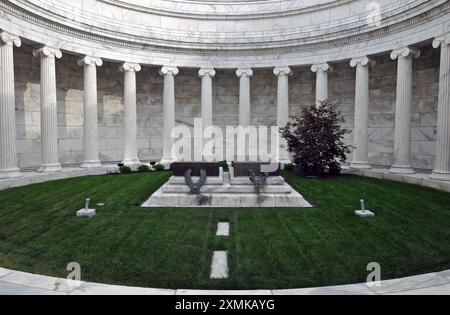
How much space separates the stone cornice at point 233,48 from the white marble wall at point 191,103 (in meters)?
4.67

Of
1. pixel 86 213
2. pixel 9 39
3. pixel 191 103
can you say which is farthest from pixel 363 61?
pixel 9 39

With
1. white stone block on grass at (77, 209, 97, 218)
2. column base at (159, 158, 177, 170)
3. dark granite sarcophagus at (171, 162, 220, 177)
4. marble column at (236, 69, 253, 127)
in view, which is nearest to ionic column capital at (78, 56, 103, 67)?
column base at (159, 158, 177, 170)

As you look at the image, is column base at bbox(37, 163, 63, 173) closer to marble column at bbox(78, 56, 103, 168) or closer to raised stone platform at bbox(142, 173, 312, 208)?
marble column at bbox(78, 56, 103, 168)

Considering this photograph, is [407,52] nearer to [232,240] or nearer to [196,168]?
[196,168]

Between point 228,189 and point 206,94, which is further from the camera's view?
point 206,94

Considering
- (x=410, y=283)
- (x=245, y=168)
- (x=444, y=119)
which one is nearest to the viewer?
(x=410, y=283)

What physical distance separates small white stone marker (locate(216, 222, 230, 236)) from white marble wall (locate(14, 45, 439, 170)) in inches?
1055

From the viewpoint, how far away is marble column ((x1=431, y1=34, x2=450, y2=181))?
27.4m

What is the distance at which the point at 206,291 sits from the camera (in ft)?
35.1

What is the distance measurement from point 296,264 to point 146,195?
14902 mm

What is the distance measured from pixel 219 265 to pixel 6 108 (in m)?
23.9

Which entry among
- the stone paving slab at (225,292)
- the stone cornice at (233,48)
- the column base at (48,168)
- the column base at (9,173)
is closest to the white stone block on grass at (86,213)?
the stone paving slab at (225,292)

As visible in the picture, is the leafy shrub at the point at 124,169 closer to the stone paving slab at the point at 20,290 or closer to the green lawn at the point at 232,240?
the green lawn at the point at 232,240

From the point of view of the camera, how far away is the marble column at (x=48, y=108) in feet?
104
